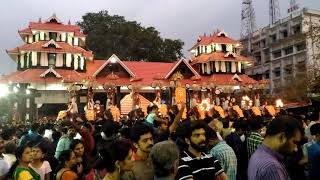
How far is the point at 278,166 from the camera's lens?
9.91ft

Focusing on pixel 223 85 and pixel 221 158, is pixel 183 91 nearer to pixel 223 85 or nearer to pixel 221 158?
pixel 223 85

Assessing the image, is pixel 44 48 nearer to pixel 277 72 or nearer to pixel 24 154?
pixel 24 154

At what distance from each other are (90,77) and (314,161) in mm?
25801

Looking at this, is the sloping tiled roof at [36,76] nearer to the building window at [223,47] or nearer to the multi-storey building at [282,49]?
the building window at [223,47]

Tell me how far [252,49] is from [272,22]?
5.08m

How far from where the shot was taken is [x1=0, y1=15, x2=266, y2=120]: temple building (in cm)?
2977

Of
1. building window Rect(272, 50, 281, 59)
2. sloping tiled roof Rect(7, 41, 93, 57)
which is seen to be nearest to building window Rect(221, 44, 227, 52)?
building window Rect(272, 50, 281, 59)

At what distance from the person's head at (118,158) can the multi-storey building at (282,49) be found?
41351 mm

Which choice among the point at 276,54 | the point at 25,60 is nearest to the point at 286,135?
the point at 25,60

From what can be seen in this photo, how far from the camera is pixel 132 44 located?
5169 centimetres

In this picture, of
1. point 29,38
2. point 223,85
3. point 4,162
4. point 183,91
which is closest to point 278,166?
point 4,162

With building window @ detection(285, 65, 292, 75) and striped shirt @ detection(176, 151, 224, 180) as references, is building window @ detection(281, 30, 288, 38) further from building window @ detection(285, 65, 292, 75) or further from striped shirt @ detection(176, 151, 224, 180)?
striped shirt @ detection(176, 151, 224, 180)

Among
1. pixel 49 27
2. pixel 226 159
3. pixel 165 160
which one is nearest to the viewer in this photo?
pixel 165 160

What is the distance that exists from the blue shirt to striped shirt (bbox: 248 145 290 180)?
188 centimetres
